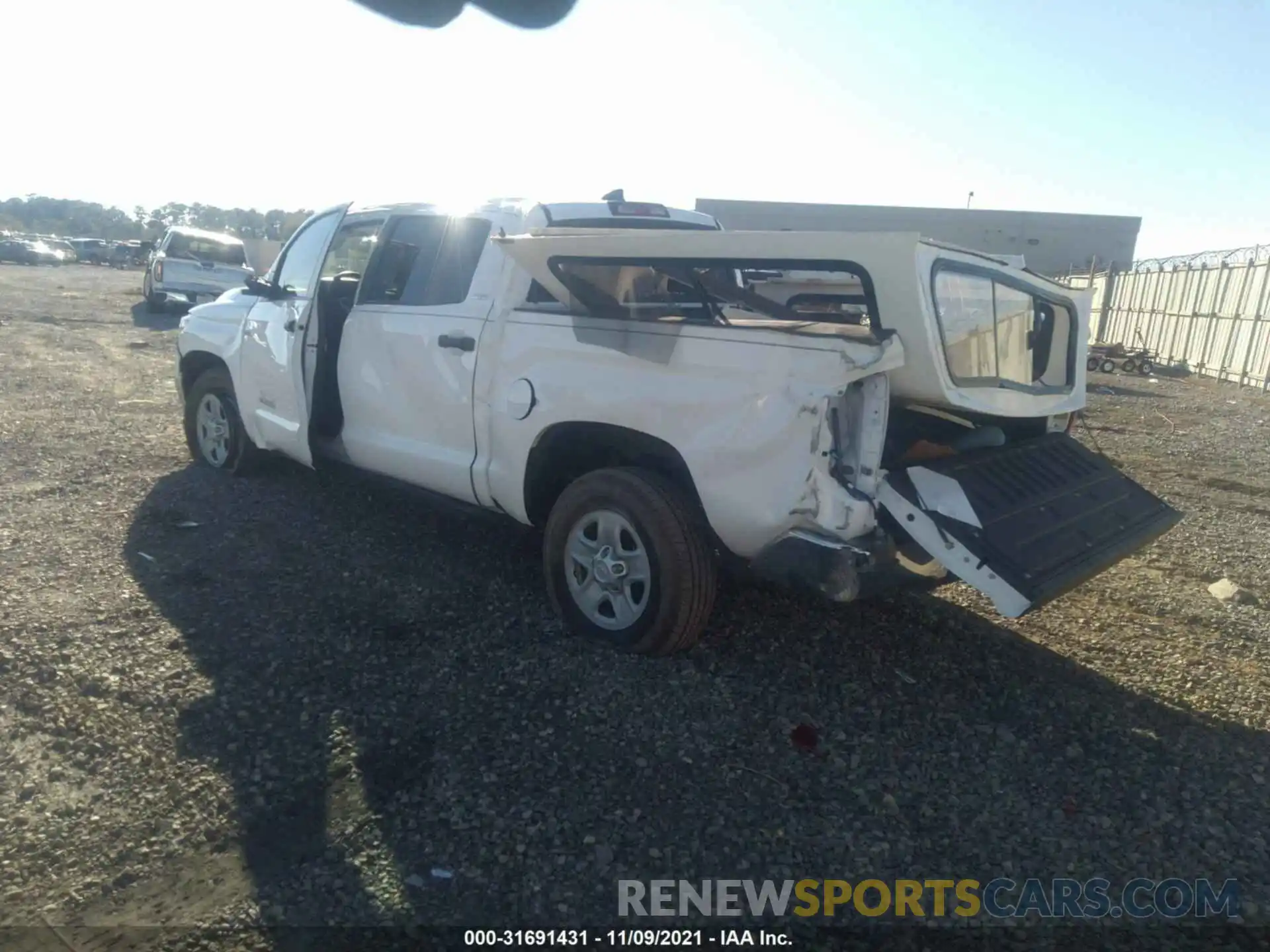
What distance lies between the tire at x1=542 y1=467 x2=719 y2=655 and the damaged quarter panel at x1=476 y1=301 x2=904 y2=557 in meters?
0.15

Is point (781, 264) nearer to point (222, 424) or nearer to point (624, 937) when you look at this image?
point (624, 937)

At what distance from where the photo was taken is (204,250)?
19688mm

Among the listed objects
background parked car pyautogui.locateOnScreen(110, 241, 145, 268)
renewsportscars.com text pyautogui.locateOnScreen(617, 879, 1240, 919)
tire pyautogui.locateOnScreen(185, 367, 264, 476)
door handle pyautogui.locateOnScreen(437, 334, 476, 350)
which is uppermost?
door handle pyautogui.locateOnScreen(437, 334, 476, 350)

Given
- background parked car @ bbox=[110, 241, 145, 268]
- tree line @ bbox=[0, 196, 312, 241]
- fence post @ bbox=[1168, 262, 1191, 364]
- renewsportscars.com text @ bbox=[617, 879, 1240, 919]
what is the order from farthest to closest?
tree line @ bbox=[0, 196, 312, 241] < background parked car @ bbox=[110, 241, 145, 268] < fence post @ bbox=[1168, 262, 1191, 364] < renewsportscars.com text @ bbox=[617, 879, 1240, 919]

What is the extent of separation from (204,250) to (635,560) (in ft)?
61.5

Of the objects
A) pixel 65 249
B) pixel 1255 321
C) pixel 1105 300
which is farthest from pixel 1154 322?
pixel 65 249

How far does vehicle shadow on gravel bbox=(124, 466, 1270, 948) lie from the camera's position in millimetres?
2736

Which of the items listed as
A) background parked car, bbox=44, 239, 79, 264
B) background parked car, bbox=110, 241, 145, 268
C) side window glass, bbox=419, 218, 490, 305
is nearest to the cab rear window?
side window glass, bbox=419, 218, 490, 305

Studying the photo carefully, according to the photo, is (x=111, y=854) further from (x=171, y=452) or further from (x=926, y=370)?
(x=171, y=452)

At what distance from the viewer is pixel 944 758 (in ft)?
11.0

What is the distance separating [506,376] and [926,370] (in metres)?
1.88

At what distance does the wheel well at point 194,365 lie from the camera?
6516 millimetres

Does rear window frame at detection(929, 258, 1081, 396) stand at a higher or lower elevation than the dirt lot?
higher

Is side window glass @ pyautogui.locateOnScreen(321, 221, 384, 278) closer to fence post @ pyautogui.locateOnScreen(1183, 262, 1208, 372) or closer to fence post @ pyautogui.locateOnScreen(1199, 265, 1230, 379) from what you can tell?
fence post @ pyautogui.locateOnScreen(1199, 265, 1230, 379)
